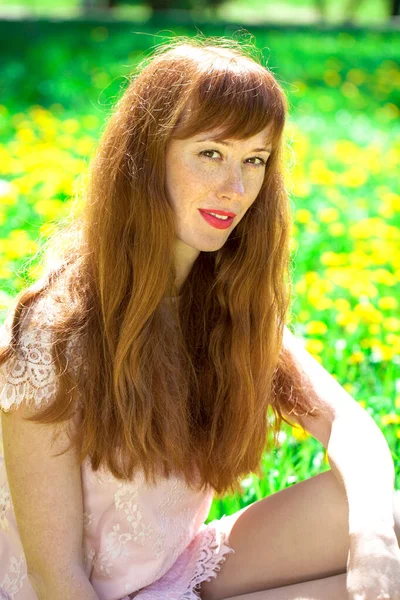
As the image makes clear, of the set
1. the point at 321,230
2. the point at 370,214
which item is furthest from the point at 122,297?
the point at 370,214

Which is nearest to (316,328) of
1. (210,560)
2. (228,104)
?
(210,560)

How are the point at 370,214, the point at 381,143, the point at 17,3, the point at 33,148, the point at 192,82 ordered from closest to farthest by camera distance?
the point at 192,82
the point at 370,214
the point at 33,148
the point at 381,143
the point at 17,3

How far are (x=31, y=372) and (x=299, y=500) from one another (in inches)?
26.7

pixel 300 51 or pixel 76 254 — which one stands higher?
pixel 300 51

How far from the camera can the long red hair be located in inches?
69.0

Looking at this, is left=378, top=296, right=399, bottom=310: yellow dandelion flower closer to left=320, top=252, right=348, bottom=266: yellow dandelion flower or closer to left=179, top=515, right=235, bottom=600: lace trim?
left=320, top=252, right=348, bottom=266: yellow dandelion flower

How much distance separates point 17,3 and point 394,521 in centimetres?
1737

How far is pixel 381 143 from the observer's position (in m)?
6.43

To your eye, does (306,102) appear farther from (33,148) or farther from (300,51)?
(33,148)

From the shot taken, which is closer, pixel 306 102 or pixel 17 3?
pixel 306 102

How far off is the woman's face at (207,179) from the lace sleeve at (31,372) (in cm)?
36

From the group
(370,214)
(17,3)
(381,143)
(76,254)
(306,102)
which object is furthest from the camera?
Answer: (17,3)

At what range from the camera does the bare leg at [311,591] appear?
5.99ft

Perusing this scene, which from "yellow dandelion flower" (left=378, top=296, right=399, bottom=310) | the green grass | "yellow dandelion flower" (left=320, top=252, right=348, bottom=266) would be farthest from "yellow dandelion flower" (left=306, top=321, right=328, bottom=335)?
the green grass
